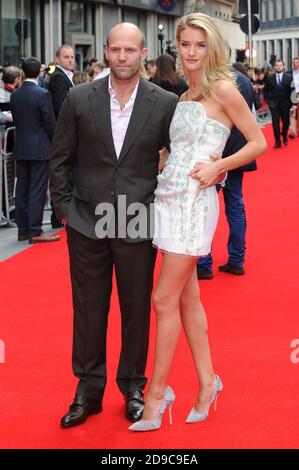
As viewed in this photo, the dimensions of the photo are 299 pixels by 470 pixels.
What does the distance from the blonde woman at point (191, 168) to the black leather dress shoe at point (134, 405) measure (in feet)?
0.35

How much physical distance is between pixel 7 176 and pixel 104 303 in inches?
269

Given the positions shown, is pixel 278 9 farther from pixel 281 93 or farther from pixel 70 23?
pixel 281 93

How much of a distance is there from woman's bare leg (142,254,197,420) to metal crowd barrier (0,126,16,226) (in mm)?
6635

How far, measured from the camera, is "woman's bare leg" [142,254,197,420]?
172 inches

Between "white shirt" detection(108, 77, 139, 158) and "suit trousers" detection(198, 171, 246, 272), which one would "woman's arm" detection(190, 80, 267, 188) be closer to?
"white shirt" detection(108, 77, 139, 158)

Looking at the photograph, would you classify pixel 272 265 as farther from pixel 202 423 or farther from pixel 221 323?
pixel 202 423

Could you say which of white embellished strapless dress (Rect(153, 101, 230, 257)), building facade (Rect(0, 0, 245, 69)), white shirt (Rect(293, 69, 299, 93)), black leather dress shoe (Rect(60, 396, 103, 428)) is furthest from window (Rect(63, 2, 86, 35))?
white embellished strapless dress (Rect(153, 101, 230, 257))

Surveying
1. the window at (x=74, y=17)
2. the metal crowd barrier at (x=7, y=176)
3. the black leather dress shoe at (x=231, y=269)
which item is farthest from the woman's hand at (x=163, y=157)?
the window at (x=74, y=17)

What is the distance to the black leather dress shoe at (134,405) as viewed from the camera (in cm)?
460

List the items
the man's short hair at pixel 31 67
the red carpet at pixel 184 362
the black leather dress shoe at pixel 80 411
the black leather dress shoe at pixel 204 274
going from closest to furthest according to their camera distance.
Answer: the red carpet at pixel 184 362 → the black leather dress shoe at pixel 80 411 → the black leather dress shoe at pixel 204 274 → the man's short hair at pixel 31 67

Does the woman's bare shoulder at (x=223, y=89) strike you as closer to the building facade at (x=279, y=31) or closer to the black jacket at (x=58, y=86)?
the black jacket at (x=58, y=86)

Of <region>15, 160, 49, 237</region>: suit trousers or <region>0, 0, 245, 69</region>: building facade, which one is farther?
<region>0, 0, 245, 69</region>: building facade

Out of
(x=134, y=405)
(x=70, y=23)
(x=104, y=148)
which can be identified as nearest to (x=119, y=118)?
(x=104, y=148)

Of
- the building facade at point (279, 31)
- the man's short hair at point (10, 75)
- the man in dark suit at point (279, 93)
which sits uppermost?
the building facade at point (279, 31)
